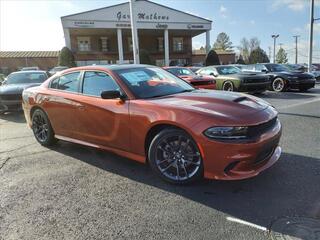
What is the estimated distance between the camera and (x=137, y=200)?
3.58 meters

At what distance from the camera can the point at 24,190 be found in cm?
400

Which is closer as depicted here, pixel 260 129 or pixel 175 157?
pixel 260 129

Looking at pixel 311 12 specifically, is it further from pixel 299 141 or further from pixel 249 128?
pixel 249 128

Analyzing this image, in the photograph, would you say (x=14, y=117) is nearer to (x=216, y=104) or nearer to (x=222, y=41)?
(x=216, y=104)

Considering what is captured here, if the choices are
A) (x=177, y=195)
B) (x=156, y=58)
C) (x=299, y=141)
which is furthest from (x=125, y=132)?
(x=156, y=58)

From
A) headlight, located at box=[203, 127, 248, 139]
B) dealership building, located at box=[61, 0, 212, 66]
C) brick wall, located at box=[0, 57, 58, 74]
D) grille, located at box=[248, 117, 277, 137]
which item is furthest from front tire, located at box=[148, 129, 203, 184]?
brick wall, located at box=[0, 57, 58, 74]

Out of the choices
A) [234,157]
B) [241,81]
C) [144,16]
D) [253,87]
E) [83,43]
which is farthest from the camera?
[83,43]

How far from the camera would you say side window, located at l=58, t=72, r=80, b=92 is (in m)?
5.10

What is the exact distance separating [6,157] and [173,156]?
10.7 feet

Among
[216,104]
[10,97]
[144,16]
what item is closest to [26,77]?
[10,97]

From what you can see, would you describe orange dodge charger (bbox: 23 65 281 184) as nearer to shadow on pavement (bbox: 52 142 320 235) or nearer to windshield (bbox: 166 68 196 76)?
shadow on pavement (bbox: 52 142 320 235)

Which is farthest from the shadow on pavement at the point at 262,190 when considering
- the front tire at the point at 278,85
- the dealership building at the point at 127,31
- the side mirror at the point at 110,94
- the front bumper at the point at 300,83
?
the dealership building at the point at 127,31

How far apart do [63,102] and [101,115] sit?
1033 millimetres

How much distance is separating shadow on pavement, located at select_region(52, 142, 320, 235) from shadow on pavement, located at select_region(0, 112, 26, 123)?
576cm
